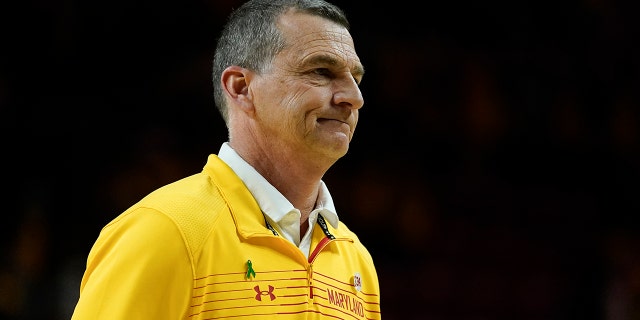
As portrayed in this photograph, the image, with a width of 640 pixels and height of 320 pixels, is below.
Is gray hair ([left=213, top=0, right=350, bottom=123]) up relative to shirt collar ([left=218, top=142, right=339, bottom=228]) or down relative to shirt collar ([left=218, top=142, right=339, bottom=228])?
up

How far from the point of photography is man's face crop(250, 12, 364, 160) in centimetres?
264

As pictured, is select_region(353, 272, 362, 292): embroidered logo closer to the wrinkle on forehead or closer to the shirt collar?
the shirt collar

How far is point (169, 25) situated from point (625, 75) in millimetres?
5068

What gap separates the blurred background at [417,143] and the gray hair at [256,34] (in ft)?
13.1

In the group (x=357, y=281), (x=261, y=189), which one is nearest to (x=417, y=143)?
(x=357, y=281)

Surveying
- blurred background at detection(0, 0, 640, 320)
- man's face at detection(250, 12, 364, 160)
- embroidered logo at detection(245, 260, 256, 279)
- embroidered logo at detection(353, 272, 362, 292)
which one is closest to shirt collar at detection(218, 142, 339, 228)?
man's face at detection(250, 12, 364, 160)

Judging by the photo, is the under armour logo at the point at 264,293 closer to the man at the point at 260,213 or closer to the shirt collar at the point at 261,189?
the man at the point at 260,213

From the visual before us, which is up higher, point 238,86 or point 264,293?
point 238,86

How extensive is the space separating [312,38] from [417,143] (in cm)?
640

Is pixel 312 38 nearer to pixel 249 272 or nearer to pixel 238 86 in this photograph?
pixel 238 86

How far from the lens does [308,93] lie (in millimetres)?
2639

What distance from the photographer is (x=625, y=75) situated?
9820 mm

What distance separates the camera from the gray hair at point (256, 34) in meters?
2.73

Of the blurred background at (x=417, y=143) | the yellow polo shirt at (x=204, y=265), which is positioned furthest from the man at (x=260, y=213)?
the blurred background at (x=417, y=143)
